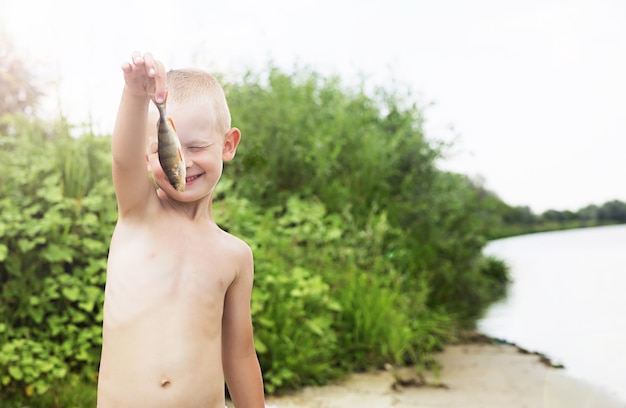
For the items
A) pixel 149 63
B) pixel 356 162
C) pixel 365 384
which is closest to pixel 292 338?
pixel 365 384

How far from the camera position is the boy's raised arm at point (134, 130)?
1.42 meters

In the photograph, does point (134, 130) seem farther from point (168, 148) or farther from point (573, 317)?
point (573, 317)

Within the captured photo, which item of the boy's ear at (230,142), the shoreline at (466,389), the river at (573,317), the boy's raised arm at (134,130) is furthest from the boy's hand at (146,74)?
the river at (573,317)

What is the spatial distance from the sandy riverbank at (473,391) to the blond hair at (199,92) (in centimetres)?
238

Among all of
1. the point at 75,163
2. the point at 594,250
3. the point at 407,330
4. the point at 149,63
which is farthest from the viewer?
the point at 594,250

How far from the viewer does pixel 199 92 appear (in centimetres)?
167

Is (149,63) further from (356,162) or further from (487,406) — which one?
(356,162)

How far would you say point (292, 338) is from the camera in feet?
13.5

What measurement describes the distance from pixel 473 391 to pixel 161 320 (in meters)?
3.23

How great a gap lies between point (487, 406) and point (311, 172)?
8.74 feet

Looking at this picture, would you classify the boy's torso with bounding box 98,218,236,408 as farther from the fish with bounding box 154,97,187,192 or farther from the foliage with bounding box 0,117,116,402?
the foliage with bounding box 0,117,116,402

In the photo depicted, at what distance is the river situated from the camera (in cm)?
527

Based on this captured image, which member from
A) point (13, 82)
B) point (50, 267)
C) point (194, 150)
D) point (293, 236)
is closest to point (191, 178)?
point (194, 150)

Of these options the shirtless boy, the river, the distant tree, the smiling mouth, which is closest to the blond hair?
the shirtless boy
